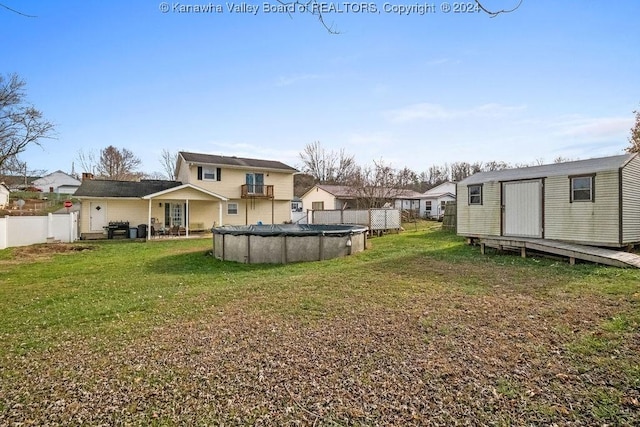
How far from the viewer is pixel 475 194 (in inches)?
535

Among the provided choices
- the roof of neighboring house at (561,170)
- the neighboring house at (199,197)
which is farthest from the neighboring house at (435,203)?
the roof of neighboring house at (561,170)

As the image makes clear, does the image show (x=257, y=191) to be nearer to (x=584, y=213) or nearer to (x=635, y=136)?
(x=584, y=213)

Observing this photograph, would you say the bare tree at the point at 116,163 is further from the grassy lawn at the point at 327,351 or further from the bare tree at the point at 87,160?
the grassy lawn at the point at 327,351

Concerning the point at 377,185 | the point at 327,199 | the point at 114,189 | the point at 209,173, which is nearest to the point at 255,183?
the point at 209,173

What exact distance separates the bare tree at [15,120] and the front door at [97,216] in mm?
6419

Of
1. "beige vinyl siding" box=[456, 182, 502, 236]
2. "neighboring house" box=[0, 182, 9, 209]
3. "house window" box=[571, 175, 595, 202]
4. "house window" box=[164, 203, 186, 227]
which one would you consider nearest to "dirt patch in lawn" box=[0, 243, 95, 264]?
"house window" box=[164, 203, 186, 227]

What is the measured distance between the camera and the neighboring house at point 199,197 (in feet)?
64.8

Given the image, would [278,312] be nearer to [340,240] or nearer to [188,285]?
[188,285]

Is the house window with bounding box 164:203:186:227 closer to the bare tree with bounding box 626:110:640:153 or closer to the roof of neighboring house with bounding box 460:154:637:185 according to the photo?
the roof of neighboring house with bounding box 460:154:637:185

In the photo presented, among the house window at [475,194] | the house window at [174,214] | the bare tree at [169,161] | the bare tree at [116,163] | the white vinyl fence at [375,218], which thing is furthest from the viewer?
the bare tree at [116,163]

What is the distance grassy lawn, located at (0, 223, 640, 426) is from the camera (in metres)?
2.84

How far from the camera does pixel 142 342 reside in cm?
436

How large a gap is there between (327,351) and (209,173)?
2143 centimetres

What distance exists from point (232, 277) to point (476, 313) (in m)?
6.04
